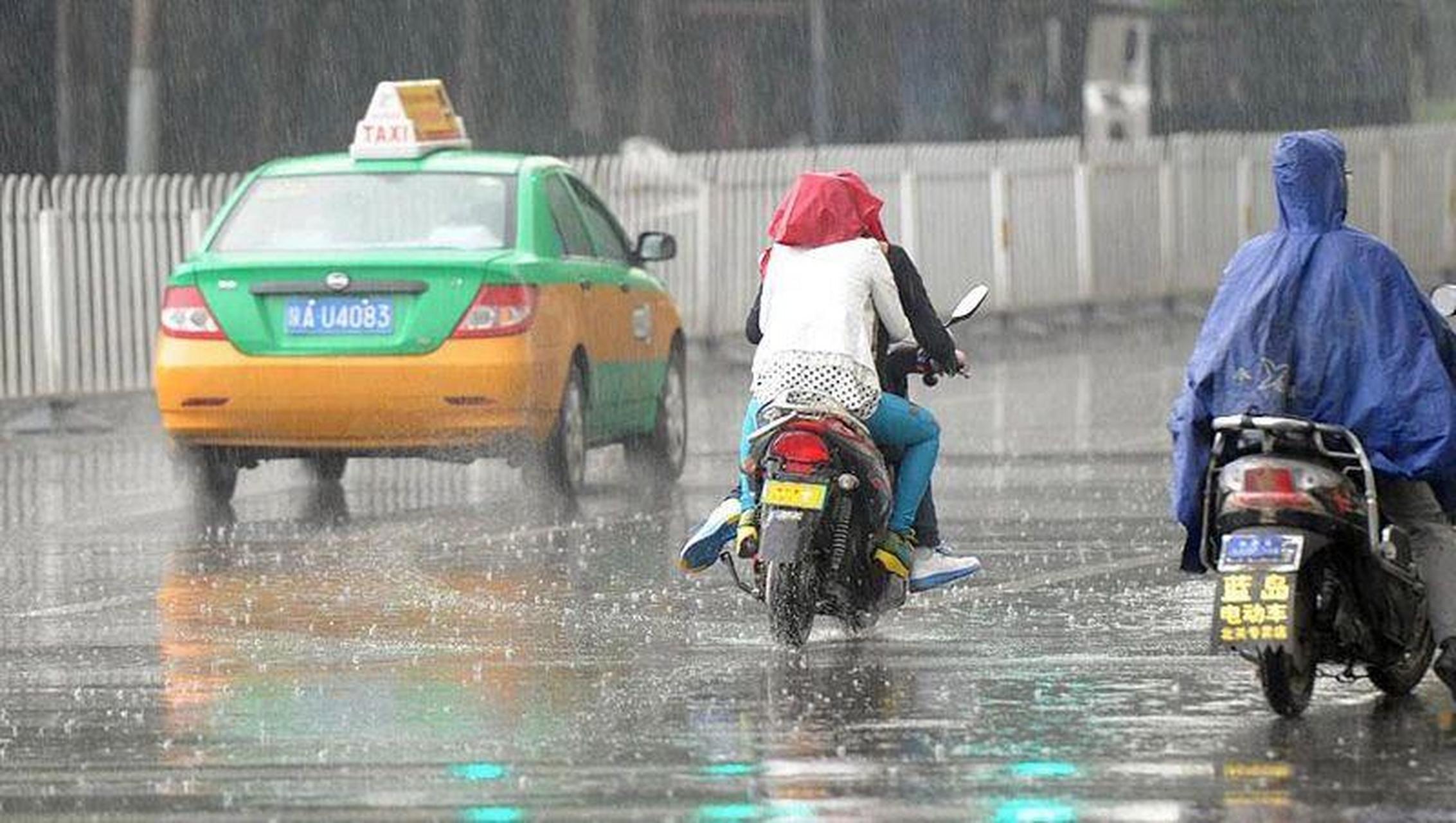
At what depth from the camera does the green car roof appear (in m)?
16.0

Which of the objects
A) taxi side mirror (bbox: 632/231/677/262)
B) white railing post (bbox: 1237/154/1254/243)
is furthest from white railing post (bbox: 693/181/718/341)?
taxi side mirror (bbox: 632/231/677/262)

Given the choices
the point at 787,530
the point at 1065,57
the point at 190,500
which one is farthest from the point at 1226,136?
the point at 787,530

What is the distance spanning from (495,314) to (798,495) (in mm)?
5133

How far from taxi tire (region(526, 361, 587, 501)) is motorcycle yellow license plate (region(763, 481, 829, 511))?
5378 mm

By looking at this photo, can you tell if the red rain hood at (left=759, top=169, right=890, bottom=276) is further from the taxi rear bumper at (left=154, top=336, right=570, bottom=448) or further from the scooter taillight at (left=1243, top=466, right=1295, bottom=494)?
the taxi rear bumper at (left=154, top=336, right=570, bottom=448)

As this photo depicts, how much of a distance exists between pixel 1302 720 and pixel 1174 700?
1.46 ft

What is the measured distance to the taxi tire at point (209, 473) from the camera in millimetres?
15711

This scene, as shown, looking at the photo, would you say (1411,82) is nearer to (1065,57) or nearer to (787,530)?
(1065,57)

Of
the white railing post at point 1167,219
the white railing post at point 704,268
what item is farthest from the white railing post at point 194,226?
the white railing post at point 1167,219

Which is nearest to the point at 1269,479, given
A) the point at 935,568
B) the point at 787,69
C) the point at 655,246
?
the point at 935,568

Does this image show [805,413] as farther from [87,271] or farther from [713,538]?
[87,271]

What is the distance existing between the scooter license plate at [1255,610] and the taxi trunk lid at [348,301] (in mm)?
6998

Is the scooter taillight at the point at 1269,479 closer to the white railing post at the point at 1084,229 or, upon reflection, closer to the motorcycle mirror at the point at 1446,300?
the motorcycle mirror at the point at 1446,300

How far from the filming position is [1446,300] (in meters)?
9.15
